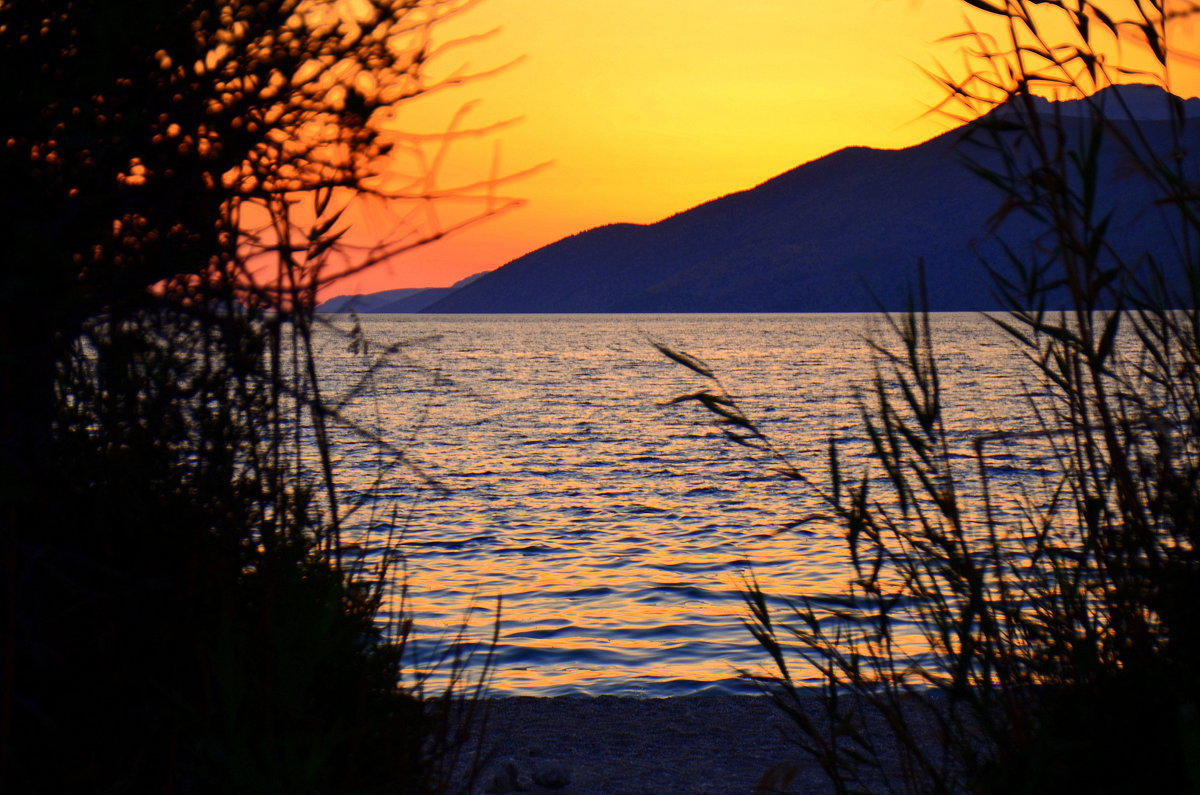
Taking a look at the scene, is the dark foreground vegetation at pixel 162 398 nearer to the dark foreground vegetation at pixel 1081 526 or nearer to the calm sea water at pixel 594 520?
the calm sea water at pixel 594 520

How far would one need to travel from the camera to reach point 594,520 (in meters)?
16.0

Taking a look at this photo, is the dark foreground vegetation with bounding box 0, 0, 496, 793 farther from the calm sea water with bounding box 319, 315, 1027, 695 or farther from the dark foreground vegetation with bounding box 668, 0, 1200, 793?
the dark foreground vegetation with bounding box 668, 0, 1200, 793

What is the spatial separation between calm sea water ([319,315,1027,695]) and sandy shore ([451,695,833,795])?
0.62 m

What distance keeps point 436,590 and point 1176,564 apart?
30.1 feet

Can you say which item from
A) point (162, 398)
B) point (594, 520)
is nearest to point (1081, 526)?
point (162, 398)

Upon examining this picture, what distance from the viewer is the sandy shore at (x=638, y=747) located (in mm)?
5957

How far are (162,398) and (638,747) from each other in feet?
13.5

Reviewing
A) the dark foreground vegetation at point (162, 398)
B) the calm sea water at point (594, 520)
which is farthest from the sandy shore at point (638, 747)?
the dark foreground vegetation at point (162, 398)

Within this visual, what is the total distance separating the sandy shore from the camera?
19.5ft

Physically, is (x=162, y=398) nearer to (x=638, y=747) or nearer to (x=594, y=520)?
(x=638, y=747)

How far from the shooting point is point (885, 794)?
571 cm

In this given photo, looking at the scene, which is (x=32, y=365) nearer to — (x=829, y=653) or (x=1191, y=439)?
(x=829, y=653)

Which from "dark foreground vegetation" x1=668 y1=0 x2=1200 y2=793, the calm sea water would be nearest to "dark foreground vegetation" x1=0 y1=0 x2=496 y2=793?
the calm sea water

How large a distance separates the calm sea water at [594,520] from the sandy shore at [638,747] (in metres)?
0.62
